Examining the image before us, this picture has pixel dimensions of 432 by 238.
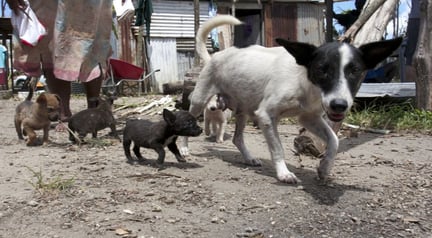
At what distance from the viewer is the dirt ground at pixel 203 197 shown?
2959 mm

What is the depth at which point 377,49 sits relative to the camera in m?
3.55

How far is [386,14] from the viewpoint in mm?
6637

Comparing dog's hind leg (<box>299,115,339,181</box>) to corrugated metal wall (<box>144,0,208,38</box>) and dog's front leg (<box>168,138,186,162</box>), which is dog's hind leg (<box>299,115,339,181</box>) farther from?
corrugated metal wall (<box>144,0,208,38</box>)

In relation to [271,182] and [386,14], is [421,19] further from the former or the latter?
[271,182]

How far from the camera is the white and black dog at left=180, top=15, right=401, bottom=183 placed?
3342mm

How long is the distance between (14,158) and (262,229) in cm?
267

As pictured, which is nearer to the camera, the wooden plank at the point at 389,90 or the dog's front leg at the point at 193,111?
the dog's front leg at the point at 193,111

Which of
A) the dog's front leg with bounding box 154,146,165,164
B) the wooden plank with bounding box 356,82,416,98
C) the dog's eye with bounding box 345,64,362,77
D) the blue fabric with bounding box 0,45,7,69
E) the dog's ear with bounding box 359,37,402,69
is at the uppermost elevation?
the blue fabric with bounding box 0,45,7,69

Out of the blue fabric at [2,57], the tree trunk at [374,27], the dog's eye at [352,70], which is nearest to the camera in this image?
the dog's eye at [352,70]

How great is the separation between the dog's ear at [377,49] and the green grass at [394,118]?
328 centimetres

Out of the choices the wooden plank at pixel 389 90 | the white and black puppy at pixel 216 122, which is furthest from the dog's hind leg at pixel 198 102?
the wooden plank at pixel 389 90

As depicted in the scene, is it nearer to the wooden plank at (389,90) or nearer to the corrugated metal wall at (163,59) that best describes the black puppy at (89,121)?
the wooden plank at (389,90)

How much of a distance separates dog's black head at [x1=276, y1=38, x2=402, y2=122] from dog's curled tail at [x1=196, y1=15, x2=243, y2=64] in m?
1.33

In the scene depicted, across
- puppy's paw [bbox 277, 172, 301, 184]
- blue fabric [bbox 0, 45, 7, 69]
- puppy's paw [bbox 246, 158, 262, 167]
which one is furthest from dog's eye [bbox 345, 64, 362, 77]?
blue fabric [bbox 0, 45, 7, 69]
